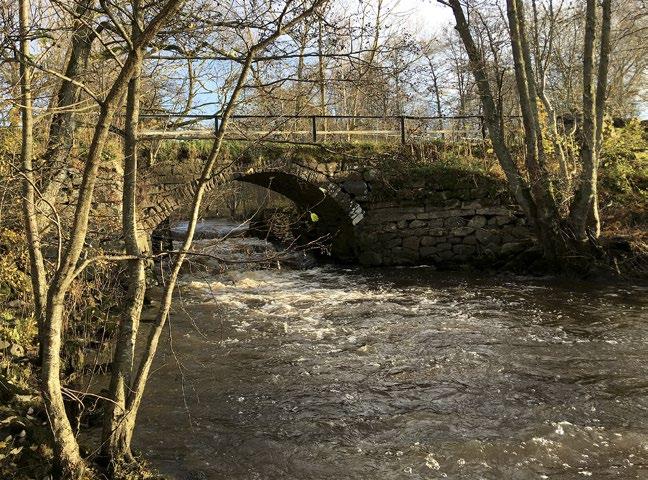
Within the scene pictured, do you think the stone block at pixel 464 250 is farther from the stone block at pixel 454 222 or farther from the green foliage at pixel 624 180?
the green foliage at pixel 624 180

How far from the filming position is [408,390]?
5.65 metres

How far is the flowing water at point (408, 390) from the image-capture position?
166 inches

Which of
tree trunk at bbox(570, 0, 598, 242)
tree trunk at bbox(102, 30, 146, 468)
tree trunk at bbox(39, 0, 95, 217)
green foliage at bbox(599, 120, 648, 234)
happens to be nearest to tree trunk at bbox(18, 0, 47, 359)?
tree trunk at bbox(39, 0, 95, 217)

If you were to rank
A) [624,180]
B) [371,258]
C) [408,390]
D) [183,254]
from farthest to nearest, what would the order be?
[371,258]
[624,180]
[408,390]
[183,254]

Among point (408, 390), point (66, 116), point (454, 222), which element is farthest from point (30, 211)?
point (454, 222)

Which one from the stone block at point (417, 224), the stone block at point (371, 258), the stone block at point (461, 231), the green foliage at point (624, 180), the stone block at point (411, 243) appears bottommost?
the stone block at point (371, 258)

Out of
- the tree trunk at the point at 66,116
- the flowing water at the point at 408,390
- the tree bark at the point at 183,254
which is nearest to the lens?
the tree bark at the point at 183,254

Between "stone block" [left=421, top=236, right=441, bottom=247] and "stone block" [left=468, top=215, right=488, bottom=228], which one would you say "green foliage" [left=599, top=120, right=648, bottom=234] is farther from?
"stone block" [left=421, top=236, right=441, bottom=247]

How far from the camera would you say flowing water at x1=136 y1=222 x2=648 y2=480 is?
166 inches

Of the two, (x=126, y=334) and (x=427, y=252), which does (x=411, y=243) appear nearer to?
(x=427, y=252)

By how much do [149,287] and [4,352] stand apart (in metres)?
5.23

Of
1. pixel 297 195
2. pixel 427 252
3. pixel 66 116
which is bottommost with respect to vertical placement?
pixel 427 252

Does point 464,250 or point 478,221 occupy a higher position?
point 478,221

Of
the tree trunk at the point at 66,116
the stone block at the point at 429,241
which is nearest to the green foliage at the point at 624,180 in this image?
the stone block at the point at 429,241
